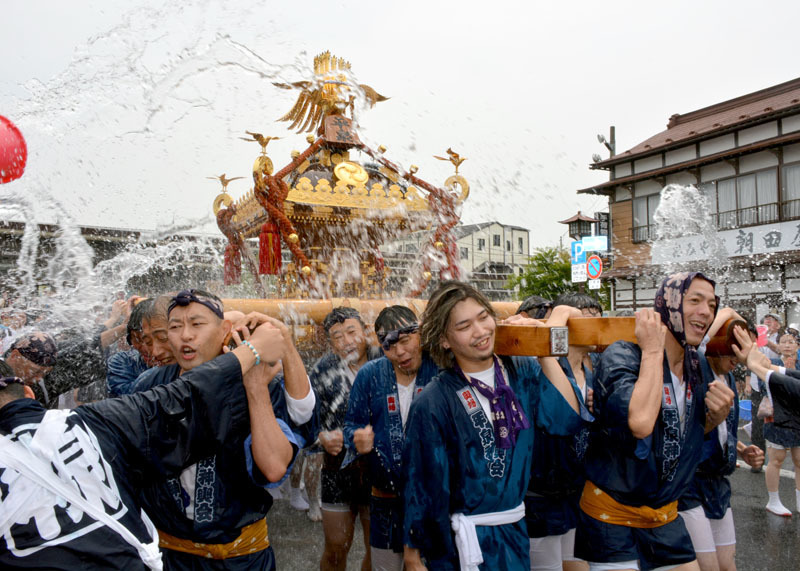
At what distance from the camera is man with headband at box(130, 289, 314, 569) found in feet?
7.29

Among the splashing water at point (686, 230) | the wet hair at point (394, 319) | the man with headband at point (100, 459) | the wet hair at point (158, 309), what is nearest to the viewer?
the man with headband at point (100, 459)

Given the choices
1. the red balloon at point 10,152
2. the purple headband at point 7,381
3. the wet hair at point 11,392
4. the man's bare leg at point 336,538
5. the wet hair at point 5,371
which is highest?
the red balloon at point 10,152

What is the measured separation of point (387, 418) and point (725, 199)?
1940 centimetres

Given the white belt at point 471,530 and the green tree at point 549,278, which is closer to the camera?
the white belt at point 471,530

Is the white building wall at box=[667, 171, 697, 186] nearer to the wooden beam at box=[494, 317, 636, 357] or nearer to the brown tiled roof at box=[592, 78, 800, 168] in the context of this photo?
the brown tiled roof at box=[592, 78, 800, 168]

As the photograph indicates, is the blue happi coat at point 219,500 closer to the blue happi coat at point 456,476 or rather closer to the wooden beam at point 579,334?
the blue happi coat at point 456,476

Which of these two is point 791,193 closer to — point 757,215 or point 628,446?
point 757,215

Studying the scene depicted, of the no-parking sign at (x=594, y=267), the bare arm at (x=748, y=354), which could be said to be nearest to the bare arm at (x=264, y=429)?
the bare arm at (x=748, y=354)

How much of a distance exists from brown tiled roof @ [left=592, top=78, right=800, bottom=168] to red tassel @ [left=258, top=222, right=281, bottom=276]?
16327 millimetres

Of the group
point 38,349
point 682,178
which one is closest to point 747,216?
point 682,178

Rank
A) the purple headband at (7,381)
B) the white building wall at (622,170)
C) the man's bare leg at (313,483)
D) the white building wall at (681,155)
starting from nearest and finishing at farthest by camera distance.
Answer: the purple headband at (7,381) → the man's bare leg at (313,483) → the white building wall at (681,155) → the white building wall at (622,170)

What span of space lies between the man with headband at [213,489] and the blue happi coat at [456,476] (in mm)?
491

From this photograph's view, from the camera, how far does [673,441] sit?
8.57 ft

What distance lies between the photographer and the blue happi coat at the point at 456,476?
2.25 meters
